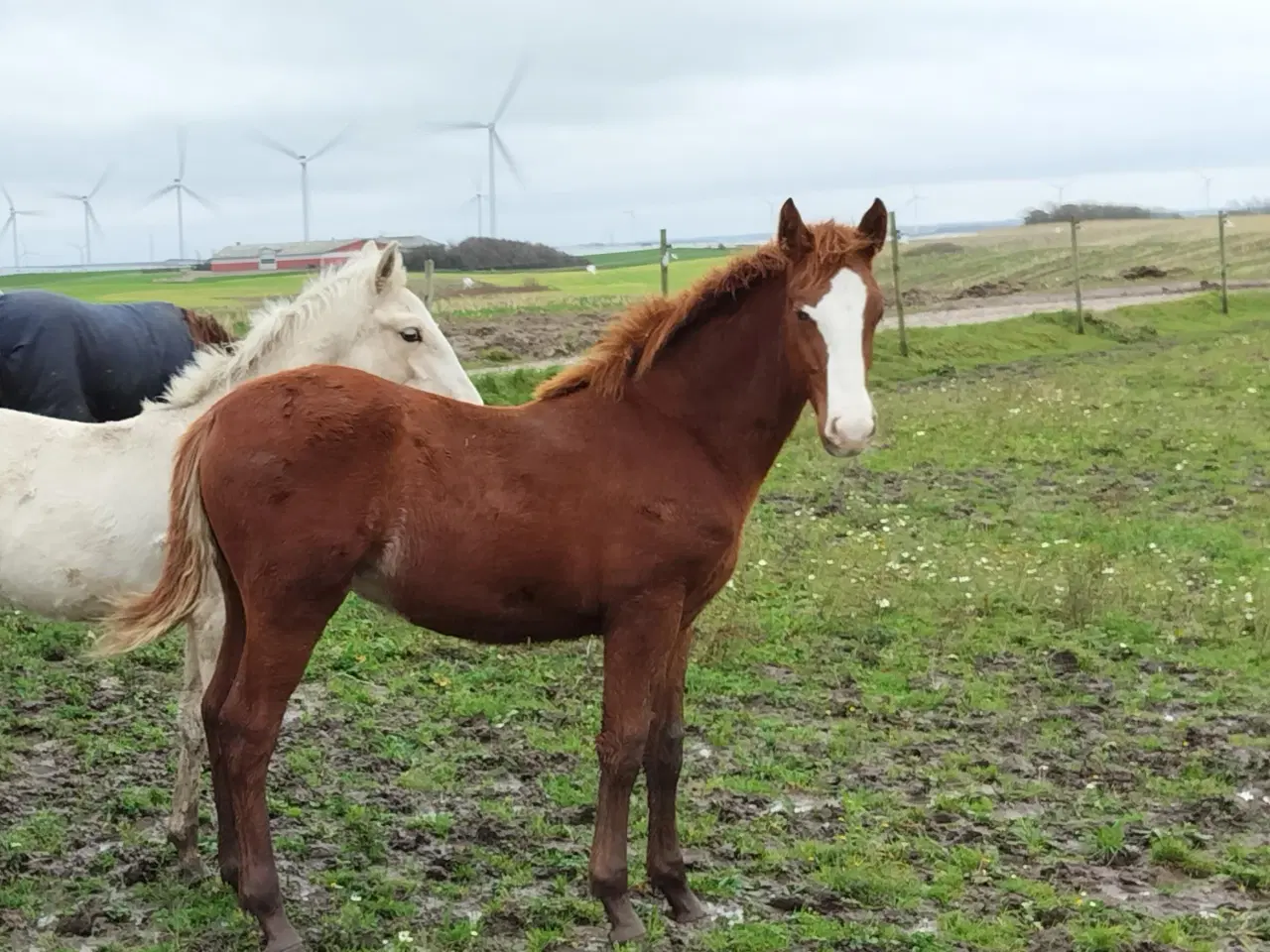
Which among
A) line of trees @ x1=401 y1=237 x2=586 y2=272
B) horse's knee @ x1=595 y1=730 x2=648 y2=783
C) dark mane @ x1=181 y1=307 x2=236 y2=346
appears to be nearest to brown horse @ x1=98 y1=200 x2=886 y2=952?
horse's knee @ x1=595 y1=730 x2=648 y2=783

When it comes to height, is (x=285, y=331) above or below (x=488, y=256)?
below

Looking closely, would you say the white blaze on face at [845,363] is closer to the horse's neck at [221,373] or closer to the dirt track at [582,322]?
the horse's neck at [221,373]

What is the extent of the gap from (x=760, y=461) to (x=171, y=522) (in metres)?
2.07

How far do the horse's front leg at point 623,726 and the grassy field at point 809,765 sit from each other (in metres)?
0.19

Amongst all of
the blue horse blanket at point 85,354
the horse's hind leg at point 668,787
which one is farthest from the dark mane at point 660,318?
the blue horse blanket at point 85,354

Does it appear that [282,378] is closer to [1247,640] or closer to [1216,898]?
[1216,898]

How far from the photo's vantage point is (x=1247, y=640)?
734 cm

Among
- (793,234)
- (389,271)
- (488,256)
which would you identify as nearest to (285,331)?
(389,271)

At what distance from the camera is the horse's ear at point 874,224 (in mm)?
4141

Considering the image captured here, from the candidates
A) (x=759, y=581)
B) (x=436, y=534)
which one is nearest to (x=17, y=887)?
(x=436, y=534)

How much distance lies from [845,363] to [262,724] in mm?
2233

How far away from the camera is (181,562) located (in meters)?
4.33

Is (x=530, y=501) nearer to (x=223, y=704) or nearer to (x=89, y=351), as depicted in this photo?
(x=223, y=704)

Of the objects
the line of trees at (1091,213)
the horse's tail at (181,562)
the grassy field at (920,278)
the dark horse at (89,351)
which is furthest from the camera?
the line of trees at (1091,213)
